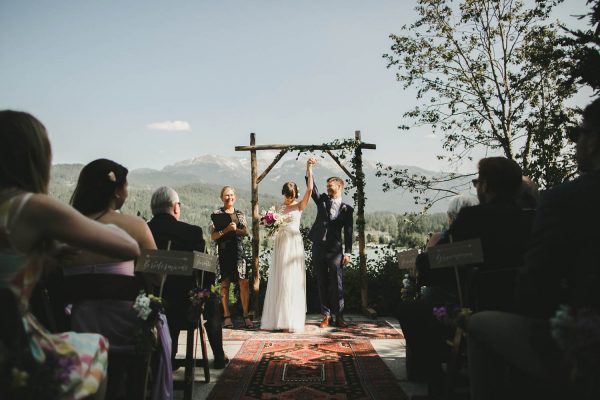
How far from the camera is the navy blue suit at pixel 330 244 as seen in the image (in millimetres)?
7488

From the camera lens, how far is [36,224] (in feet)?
5.31

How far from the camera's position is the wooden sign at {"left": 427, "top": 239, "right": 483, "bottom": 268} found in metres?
2.77

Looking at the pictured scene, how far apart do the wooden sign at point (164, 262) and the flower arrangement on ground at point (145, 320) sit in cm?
16

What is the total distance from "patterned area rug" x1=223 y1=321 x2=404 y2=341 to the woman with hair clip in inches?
201

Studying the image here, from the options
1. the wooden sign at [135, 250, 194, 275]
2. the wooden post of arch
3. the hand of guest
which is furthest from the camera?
the wooden post of arch

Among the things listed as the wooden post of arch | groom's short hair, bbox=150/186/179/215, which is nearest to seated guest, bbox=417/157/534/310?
groom's short hair, bbox=150/186/179/215

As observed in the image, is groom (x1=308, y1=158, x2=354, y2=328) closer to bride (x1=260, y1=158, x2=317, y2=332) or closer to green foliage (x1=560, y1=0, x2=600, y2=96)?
bride (x1=260, y1=158, x2=317, y2=332)

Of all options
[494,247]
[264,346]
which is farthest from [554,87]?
[494,247]

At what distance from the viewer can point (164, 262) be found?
9.56 feet

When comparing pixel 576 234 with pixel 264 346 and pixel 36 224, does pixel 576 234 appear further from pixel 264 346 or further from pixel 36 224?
pixel 264 346

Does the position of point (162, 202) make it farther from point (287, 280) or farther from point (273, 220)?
point (287, 280)

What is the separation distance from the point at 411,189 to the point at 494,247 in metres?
9.14

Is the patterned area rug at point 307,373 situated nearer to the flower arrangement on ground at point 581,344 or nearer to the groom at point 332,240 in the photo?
the groom at point 332,240

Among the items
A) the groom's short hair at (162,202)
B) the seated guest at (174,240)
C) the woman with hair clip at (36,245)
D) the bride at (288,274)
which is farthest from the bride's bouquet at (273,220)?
the woman with hair clip at (36,245)
